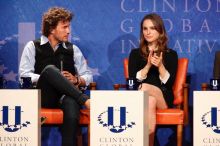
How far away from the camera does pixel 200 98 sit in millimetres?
4070

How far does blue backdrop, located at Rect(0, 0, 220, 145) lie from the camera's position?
5.59 meters

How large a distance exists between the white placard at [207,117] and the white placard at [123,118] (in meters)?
0.46

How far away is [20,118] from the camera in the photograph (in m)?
3.99

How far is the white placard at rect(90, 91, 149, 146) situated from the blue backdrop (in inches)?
66.7

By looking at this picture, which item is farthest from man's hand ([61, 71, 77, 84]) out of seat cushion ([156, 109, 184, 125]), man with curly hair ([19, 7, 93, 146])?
seat cushion ([156, 109, 184, 125])

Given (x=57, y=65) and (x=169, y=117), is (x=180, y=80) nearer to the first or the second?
(x=169, y=117)

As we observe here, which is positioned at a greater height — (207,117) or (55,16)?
(55,16)

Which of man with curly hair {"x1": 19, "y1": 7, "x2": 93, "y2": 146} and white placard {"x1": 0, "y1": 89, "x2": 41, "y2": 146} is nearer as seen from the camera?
white placard {"x1": 0, "y1": 89, "x2": 41, "y2": 146}

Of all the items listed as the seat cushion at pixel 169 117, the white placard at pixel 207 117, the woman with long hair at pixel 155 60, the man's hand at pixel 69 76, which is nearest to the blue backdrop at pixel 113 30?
the woman with long hair at pixel 155 60

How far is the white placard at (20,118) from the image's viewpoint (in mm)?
3977

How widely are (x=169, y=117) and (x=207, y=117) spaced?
0.59 metres

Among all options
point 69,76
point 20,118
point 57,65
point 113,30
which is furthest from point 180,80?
point 20,118

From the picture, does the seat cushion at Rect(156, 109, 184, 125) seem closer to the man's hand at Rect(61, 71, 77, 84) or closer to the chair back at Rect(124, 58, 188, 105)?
the chair back at Rect(124, 58, 188, 105)

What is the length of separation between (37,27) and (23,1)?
1.07 feet
